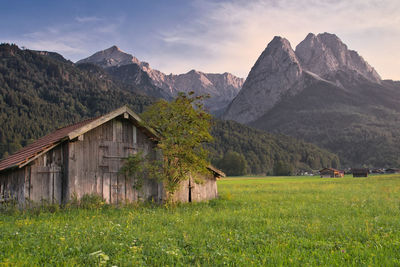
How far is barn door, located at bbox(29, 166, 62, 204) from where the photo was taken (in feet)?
52.7

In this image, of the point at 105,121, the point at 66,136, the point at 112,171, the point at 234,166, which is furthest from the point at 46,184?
the point at 234,166

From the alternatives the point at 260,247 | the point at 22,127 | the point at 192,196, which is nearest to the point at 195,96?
the point at 192,196

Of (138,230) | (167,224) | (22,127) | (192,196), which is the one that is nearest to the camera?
(138,230)

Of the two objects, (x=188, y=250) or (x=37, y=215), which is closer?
(x=188, y=250)

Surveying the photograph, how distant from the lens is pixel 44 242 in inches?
358

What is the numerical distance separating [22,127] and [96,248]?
6348 inches

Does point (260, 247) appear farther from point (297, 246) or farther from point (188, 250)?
point (188, 250)

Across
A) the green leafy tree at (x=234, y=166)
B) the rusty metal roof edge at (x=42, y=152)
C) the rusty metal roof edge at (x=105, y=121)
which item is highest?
the rusty metal roof edge at (x=105, y=121)

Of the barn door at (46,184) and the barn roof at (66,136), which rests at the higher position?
the barn roof at (66,136)

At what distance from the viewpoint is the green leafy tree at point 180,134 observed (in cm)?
1914

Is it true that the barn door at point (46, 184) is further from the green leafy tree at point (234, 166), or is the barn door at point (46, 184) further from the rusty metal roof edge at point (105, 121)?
the green leafy tree at point (234, 166)

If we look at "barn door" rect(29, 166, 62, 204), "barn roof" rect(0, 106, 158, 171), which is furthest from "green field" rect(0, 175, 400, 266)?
"barn roof" rect(0, 106, 158, 171)

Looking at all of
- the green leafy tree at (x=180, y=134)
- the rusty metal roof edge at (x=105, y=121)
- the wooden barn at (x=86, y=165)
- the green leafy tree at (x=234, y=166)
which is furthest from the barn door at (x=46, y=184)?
Answer: the green leafy tree at (x=234, y=166)

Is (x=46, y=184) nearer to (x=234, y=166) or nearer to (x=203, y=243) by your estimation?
(x=203, y=243)
